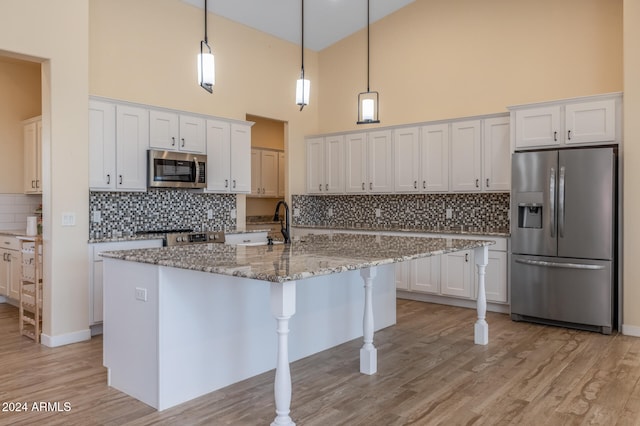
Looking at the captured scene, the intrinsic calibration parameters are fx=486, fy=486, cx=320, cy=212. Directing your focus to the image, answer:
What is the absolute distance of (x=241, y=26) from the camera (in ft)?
21.2

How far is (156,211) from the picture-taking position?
18.2 feet

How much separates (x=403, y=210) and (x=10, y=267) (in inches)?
194

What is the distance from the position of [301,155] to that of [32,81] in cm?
372

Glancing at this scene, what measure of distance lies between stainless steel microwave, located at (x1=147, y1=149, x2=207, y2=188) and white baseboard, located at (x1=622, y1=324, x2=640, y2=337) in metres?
4.53

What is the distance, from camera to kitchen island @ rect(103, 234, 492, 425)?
2.50m

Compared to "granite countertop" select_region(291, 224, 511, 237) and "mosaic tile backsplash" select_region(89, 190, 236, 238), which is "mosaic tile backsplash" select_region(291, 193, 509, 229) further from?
"mosaic tile backsplash" select_region(89, 190, 236, 238)

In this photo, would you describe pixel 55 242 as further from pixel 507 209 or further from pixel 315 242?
pixel 507 209

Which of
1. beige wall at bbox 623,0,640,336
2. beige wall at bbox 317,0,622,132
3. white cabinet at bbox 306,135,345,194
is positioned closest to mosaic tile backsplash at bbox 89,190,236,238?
white cabinet at bbox 306,135,345,194

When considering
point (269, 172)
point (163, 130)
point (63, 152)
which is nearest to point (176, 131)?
point (163, 130)

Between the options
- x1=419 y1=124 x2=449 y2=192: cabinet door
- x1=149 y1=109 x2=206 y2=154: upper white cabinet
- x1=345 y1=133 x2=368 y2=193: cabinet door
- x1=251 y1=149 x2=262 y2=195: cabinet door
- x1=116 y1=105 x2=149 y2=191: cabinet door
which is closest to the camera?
x1=116 y1=105 x2=149 y2=191: cabinet door

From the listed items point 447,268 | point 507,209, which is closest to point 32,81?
point 447,268

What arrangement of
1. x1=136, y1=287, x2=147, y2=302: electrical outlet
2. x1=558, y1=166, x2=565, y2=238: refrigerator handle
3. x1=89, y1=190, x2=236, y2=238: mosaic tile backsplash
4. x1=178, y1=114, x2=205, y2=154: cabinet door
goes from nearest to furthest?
x1=136, y1=287, x2=147, y2=302: electrical outlet, x1=558, y1=166, x2=565, y2=238: refrigerator handle, x1=89, y1=190, x2=236, y2=238: mosaic tile backsplash, x1=178, y1=114, x2=205, y2=154: cabinet door

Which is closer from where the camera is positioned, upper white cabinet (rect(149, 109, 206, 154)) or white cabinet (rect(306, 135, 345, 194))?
upper white cabinet (rect(149, 109, 206, 154))

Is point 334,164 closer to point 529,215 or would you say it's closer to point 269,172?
point 269,172
